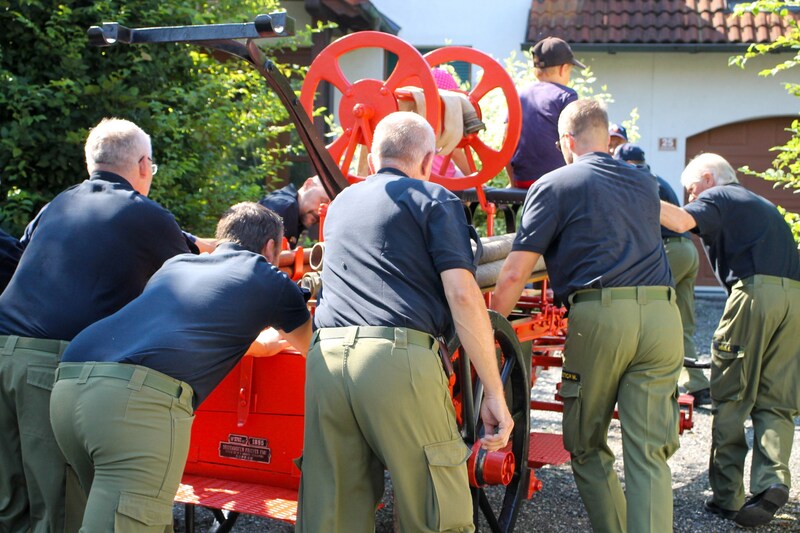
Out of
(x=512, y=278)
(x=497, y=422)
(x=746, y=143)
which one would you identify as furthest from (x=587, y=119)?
(x=746, y=143)

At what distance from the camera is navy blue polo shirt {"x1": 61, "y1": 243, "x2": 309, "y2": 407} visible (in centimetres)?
279

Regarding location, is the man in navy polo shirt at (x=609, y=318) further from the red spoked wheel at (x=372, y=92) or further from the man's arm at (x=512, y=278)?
the red spoked wheel at (x=372, y=92)

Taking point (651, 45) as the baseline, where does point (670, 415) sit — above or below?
below

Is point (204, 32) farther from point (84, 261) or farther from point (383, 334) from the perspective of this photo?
point (383, 334)

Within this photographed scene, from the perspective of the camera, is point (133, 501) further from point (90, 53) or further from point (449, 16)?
point (449, 16)

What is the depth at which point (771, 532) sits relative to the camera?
174 inches

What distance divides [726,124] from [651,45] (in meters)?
1.70

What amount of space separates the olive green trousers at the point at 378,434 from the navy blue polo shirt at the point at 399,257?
7 centimetres

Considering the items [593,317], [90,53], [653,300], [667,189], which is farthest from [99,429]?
[667,189]

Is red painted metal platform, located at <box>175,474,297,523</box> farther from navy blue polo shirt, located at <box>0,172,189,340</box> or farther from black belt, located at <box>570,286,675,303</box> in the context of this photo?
black belt, located at <box>570,286,675,303</box>

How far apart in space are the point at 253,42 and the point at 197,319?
1.09m

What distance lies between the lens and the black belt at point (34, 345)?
3139 mm

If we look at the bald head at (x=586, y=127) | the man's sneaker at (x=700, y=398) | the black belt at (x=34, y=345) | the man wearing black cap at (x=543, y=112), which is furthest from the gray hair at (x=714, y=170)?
the black belt at (x=34, y=345)

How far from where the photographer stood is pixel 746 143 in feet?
44.2
